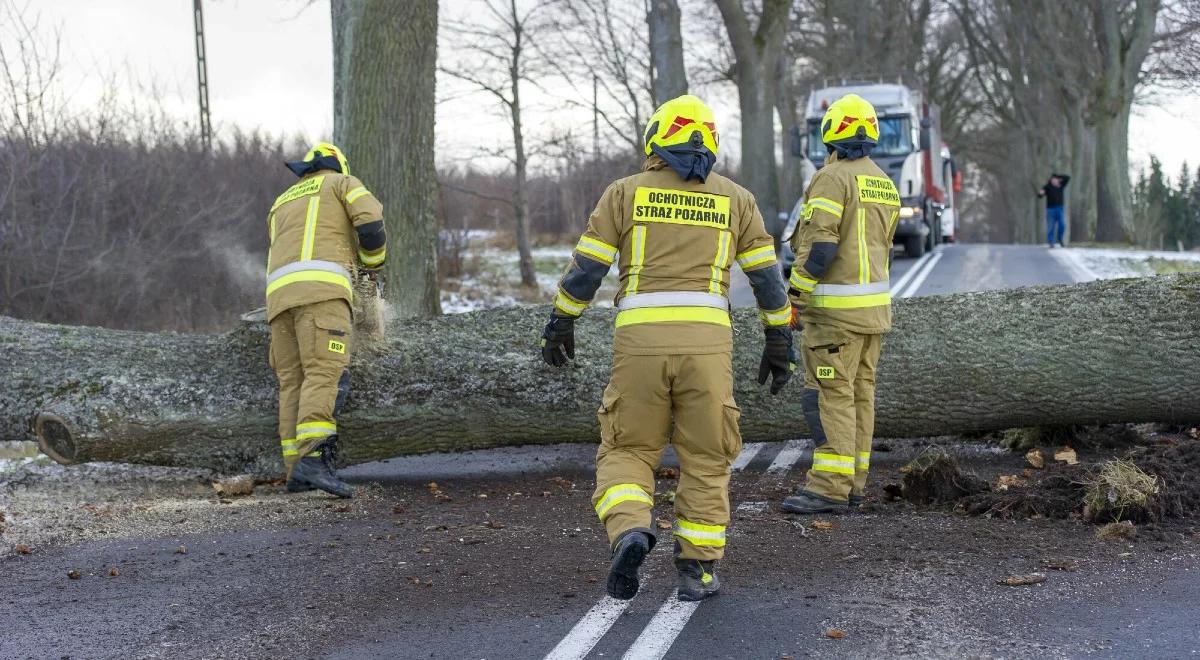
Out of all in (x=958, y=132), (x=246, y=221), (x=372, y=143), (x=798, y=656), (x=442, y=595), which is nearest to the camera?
(x=798, y=656)

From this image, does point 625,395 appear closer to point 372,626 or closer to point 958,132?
point 372,626

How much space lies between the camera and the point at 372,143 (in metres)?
8.33

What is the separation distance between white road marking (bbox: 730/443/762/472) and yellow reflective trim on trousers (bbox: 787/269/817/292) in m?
1.35

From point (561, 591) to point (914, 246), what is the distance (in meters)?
16.8

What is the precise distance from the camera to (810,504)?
5.55 m

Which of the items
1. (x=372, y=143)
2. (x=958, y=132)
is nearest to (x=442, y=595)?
(x=372, y=143)

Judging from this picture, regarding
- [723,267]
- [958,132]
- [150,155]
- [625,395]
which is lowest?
[625,395]

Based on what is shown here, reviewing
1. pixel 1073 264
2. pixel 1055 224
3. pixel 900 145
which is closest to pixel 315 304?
pixel 1073 264

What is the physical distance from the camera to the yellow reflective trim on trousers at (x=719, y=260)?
4.34 metres

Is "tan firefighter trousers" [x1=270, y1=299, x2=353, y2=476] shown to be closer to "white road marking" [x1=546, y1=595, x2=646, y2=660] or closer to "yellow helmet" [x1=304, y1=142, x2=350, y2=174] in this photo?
"yellow helmet" [x1=304, y1=142, x2=350, y2=174]

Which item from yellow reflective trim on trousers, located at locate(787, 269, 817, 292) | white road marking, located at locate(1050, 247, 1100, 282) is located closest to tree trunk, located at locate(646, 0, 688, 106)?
white road marking, located at locate(1050, 247, 1100, 282)

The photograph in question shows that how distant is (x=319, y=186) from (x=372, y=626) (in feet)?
10.0

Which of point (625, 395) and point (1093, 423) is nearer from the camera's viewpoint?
point (625, 395)

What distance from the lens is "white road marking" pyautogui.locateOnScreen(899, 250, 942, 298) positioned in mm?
14453
